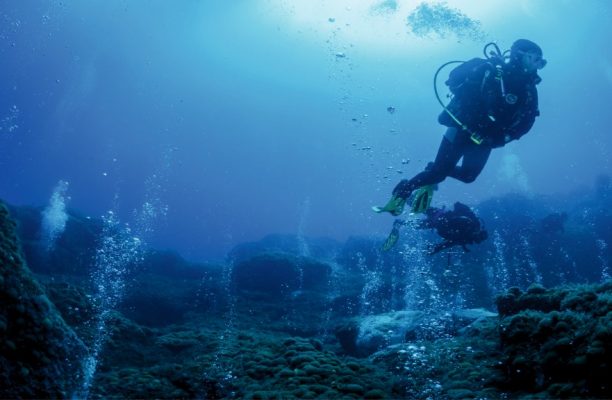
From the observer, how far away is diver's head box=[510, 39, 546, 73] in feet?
18.1

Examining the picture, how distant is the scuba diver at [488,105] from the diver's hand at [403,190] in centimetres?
69

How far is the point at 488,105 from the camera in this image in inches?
223

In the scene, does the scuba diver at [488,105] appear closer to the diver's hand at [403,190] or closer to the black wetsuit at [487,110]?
the black wetsuit at [487,110]

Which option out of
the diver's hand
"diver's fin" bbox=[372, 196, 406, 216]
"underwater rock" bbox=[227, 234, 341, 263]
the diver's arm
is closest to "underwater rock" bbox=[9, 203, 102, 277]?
"underwater rock" bbox=[227, 234, 341, 263]

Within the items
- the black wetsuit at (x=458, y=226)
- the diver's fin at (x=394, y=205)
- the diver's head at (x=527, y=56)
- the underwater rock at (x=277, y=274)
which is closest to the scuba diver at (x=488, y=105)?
the diver's head at (x=527, y=56)

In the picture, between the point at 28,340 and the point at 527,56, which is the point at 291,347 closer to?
the point at 28,340

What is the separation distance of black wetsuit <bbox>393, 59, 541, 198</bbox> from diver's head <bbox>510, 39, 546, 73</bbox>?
0.29ft

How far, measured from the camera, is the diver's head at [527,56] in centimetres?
551

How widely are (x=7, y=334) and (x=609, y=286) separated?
7.68 meters

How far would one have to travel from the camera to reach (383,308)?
16.1m

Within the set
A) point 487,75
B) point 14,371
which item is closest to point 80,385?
point 14,371

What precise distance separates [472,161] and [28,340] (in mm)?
6823

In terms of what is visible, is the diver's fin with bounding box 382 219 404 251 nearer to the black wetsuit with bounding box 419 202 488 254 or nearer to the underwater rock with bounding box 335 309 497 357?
the black wetsuit with bounding box 419 202 488 254

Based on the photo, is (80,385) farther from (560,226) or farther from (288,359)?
(560,226)
